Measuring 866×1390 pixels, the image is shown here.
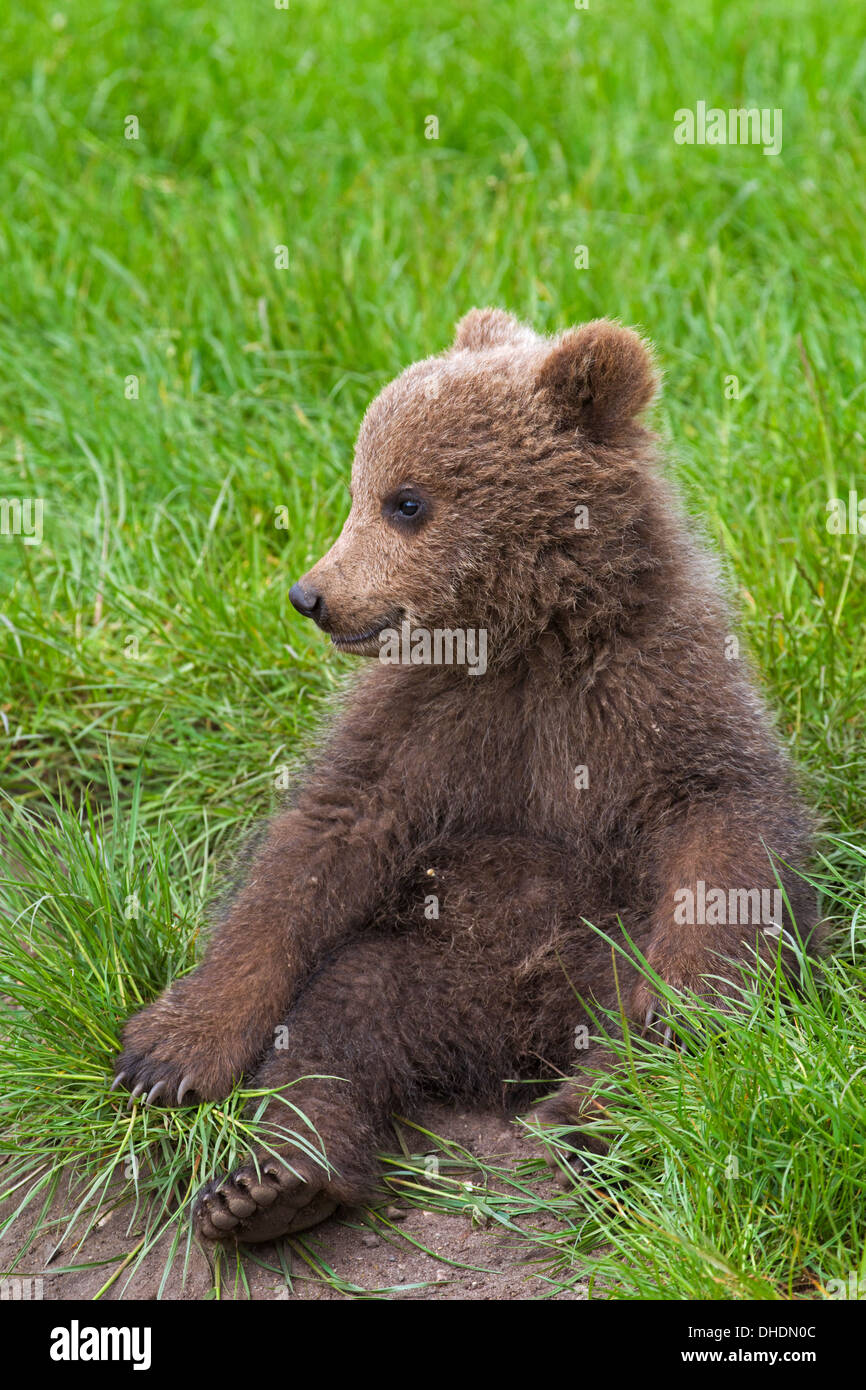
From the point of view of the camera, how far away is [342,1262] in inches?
148

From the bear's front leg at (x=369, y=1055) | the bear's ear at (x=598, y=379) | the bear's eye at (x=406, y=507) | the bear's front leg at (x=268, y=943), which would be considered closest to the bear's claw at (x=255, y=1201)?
the bear's front leg at (x=369, y=1055)

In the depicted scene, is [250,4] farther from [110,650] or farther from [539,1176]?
[539,1176]

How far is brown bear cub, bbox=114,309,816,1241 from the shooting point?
13.3 feet

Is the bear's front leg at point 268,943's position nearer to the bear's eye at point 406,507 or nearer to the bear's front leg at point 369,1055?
the bear's front leg at point 369,1055

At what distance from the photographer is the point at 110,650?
5598 millimetres

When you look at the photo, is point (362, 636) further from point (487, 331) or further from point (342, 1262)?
point (342, 1262)

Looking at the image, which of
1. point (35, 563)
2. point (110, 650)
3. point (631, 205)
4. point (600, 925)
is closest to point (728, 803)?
point (600, 925)

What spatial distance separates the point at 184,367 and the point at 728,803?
136 inches

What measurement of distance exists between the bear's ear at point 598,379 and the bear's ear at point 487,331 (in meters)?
0.50

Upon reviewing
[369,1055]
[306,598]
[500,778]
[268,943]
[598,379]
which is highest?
[598,379]

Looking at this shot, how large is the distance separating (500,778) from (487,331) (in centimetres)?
139

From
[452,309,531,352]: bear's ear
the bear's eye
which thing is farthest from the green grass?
the bear's eye

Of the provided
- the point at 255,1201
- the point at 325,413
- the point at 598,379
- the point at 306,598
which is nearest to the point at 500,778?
the point at 306,598

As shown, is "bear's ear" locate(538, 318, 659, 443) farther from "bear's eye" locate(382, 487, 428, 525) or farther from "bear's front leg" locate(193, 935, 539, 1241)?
"bear's front leg" locate(193, 935, 539, 1241)
